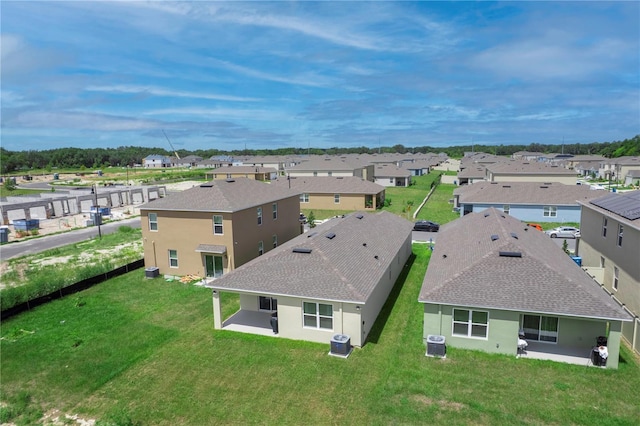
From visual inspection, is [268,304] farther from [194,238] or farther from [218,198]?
[218,198]

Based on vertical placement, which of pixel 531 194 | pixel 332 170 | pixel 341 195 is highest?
pixel 332 170

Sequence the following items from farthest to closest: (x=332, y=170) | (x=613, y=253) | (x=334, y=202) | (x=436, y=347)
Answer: (x=332, y=170), (x=334, y=202), (x=613, y=253), (x=436, y=347)

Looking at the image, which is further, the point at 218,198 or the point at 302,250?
the point at 218,198

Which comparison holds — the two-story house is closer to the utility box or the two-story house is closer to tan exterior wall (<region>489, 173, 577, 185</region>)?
the utility box

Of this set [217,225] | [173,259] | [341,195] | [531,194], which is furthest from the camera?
[341,195]

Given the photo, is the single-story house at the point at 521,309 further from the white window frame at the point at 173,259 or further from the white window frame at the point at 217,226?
the white window frame at the point at 173,259

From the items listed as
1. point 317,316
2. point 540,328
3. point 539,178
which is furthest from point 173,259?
point 539,178

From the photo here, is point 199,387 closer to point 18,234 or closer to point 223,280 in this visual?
point 223,280
